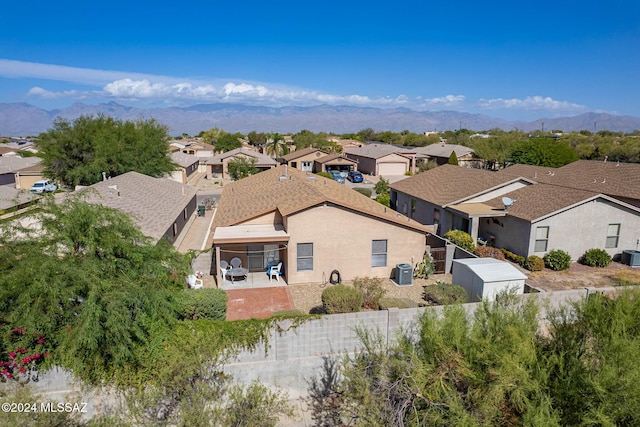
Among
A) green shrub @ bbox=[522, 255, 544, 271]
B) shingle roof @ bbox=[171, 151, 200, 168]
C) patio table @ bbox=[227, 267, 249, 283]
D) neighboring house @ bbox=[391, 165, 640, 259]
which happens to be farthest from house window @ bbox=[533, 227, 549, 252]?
→ shingle roof @ bbox=[171, 151, 200, 168]

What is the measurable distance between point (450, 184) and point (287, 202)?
14.9m

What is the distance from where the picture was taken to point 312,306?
57.4 feet

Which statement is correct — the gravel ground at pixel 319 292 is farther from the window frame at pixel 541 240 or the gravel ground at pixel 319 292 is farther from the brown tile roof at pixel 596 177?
the brown tile roof at pixel 596 177

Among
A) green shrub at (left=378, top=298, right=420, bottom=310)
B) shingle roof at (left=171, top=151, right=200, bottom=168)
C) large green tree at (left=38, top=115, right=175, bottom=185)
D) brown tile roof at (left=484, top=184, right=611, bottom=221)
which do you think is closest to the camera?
green shrub at (left=378, top=298, right=420, bottom=310)

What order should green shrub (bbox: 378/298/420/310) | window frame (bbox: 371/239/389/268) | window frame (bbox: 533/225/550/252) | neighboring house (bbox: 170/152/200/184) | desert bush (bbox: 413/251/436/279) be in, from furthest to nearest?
neighboring house (bbox: 170/152/200/184) → window frame (bbox: 533/225/550/252) → desert bush (bbox: 413/251/436/279) → window frame (bbox: 371/239/389/268) → green shrub (bbox: 378/298/420/310)

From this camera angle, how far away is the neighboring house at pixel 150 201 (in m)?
21.4

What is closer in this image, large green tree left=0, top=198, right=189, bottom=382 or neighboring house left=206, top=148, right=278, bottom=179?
large green tree left=0, top=198, right=189, bottom=382

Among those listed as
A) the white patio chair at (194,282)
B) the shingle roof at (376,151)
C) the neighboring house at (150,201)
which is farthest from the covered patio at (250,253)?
the shingle roof at (376,151)

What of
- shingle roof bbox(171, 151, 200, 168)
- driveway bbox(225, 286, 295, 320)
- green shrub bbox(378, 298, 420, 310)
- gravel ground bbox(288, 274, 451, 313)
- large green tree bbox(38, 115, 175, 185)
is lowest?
gravel ground bbox(288, 274, 451, 313)

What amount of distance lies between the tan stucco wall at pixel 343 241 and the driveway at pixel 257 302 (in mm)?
1410

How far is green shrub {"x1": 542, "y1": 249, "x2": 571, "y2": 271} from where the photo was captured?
73.9 feet

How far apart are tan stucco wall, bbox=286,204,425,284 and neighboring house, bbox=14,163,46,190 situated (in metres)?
46.8

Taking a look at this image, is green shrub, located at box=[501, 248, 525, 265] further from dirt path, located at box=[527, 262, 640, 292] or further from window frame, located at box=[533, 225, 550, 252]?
dirt path, located at box=[527, 262, 640, 292]

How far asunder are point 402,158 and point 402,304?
54768mm
